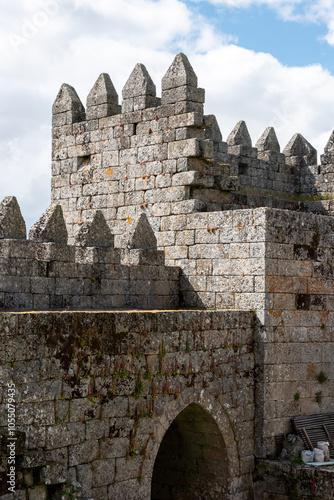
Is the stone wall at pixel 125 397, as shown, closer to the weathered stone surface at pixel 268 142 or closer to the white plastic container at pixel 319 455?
the white plastic container at pixel 319 455

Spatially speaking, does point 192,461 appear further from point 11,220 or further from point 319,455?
point 11,220

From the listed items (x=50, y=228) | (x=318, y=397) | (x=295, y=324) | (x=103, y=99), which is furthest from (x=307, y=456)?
(x=103, y=99)

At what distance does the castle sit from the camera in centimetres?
859

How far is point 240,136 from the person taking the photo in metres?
16.6

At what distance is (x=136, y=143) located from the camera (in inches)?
555

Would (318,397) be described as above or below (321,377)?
below

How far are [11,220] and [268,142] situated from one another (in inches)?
316

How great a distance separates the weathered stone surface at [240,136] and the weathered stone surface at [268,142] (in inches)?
25.1

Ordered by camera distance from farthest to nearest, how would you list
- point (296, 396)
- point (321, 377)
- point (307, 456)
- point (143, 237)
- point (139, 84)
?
point (139, 84) → point (143, 237) → point (321, 377) → point (296, 396) → point (307, 456)

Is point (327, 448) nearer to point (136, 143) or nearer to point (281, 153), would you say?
point (136, 143)

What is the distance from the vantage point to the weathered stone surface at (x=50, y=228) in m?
11.3

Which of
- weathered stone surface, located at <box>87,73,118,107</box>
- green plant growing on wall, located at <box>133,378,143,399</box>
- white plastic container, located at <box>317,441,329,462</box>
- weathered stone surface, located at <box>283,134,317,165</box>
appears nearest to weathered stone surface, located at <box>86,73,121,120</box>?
weathered stone surface, located at <box>87,73,118,107</box>

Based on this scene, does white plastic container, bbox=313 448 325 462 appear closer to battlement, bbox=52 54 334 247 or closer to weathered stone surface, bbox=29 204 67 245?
battlement, bbox=52 54 334 247

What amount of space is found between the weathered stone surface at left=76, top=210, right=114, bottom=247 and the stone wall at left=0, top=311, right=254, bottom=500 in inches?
87.5
